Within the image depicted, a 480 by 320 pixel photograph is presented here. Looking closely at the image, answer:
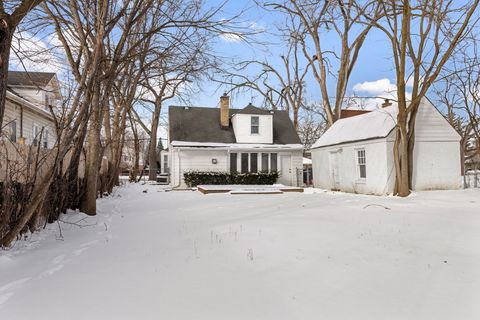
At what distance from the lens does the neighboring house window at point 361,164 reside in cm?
1446

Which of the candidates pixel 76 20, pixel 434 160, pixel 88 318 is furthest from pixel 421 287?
pixel 434 160

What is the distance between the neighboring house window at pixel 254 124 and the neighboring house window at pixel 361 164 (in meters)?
7.08

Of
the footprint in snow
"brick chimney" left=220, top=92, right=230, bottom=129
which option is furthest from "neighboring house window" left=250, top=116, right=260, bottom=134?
the footprint in snow

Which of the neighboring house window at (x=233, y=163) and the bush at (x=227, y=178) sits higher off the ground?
the neighboring house window at (x=233, y=163)

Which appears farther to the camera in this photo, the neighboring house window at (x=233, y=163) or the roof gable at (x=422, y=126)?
the neighboring house window at (x=233, y=163)

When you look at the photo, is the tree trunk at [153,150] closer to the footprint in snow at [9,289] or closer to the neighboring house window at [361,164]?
the neighboring house window at [361,164]

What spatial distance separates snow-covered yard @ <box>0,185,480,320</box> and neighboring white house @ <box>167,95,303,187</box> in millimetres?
12274

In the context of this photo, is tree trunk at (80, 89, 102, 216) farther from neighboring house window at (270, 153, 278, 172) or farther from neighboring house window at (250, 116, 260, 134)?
neighboring house window at (270, 153, 278, 172)

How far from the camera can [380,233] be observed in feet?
18.1

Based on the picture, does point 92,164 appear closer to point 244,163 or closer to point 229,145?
point 229,145

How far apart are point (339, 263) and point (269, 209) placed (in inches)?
187

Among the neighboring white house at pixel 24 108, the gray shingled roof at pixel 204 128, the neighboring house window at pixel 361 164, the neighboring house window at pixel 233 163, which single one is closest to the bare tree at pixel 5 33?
the neighboring white house at pixel 24 108

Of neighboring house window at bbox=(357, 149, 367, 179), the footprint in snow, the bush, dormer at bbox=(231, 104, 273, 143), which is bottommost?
the footprint in snow

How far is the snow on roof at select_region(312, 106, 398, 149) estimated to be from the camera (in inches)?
537
